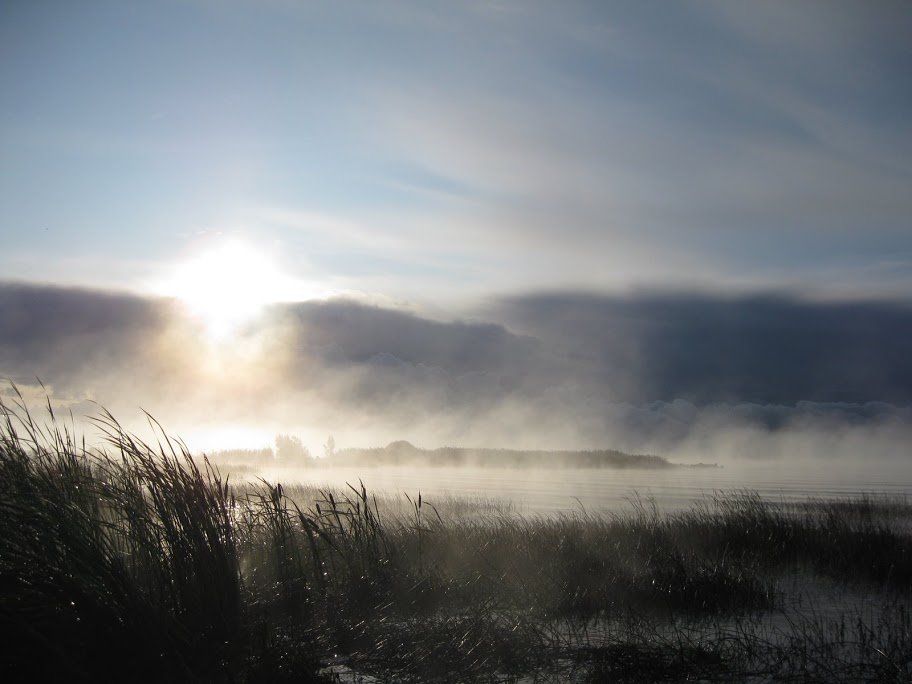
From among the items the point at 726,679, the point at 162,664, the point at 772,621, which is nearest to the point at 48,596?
the point at 162,664

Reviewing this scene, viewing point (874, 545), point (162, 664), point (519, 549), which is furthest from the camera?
point (874, 545)

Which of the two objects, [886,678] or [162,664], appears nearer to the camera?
[162,664]

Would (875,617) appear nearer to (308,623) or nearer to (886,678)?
(886,678)

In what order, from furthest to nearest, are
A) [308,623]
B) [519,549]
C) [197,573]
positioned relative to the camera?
[519,549] → [308,623] → [197,573]

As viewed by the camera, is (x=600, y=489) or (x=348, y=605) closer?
(x=348, y=605)

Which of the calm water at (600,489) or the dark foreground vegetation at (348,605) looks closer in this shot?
the dark foreground vegetation at (348,605)

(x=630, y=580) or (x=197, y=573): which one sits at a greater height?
(x=197, y=573)

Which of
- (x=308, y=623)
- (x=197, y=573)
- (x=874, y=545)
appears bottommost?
(x=874, y=545)

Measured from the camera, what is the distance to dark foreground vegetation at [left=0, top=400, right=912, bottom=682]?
5102 mm

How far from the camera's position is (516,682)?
5.59 metres

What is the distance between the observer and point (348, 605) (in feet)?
23.2

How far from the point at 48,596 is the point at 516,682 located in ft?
11.5

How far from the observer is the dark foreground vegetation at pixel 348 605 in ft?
16.7

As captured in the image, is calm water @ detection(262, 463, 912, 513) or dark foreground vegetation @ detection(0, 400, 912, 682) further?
calm water @ detection(262, 463, 912, 513)
